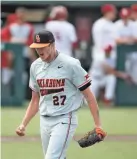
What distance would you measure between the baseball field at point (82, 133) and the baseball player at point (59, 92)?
2280 mm

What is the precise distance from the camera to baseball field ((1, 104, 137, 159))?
8906mm

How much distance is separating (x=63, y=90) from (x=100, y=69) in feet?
26.9

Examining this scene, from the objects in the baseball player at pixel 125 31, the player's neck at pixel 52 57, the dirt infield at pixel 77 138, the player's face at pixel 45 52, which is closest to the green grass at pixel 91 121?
the dirt infield at pixel 77 138

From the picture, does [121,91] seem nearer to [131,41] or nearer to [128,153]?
[131,41]

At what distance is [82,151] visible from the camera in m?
9.19

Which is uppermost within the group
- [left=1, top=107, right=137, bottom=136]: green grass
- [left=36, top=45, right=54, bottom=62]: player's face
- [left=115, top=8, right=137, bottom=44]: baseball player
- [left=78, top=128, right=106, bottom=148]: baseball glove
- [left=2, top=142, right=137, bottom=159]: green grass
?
[left=36, top=45, right=54, bottom=62]: player's face

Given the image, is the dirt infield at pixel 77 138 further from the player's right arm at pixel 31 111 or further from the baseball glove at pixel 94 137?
the baseball glove at pixel 94 137

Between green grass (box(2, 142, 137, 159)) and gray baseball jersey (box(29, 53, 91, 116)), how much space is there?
7.51 ft

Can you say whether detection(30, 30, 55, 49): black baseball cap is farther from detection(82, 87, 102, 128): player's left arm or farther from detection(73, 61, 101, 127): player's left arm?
detection(82, 87, 102, 128): player's left arm

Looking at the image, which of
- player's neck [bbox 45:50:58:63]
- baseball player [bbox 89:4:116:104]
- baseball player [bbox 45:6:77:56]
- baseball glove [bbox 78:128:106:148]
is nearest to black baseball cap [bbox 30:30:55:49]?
player's neck [bbox 45:50:58:63]

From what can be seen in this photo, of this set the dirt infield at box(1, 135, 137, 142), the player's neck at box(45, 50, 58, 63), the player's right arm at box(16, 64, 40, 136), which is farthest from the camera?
the dirt infield at box(1, 135, 137, 142)

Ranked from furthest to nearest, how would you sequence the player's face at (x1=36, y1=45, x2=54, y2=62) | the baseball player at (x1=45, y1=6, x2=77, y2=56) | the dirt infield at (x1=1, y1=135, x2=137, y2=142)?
the baseball player at (x1=45, y1=6, x2=77, y2=56) < the dirt infield at (x1=1, y1=135, x2=137, y2=142) < the player's face at (x1=36, y1=45, x2=54, y2=62)

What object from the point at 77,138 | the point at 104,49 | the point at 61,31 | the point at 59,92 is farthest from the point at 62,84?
the point at 104,49

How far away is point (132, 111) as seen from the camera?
13.4 metres
